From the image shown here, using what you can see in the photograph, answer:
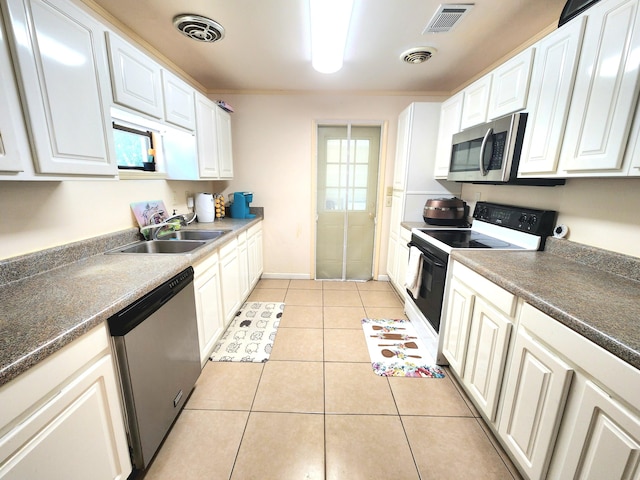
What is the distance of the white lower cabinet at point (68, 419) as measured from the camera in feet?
2.33

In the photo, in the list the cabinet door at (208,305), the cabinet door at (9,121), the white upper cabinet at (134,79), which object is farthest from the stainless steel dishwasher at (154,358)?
the white upper cabinet at (134,79)

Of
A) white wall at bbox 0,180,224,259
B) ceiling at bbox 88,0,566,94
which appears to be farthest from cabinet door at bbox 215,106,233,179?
white wall at bbox 0,180,224,259

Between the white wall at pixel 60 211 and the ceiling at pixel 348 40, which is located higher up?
the ceiling at pixel 348 40

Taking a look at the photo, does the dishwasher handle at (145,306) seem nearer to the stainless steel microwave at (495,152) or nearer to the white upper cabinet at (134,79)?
the white upper cabinet at (134,79)

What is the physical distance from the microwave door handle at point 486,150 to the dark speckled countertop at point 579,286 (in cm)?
61

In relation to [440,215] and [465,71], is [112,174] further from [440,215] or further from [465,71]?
[465,71]

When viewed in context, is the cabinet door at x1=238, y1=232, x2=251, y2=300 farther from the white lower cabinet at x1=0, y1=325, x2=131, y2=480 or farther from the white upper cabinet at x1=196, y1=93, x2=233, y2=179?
the white lower cabinet at x1=0, y1=325, x2=131, y2=480

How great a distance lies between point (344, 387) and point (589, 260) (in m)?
1.66

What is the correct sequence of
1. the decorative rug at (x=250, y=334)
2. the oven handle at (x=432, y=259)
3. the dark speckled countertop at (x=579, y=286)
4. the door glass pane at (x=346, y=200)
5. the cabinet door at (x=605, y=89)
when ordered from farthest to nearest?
the door glass pane at (x=346, y=200)
the decorative rug at (x=250, y=334)
the oven handle at (x=432, y=259)
the cabinet door at (x=605, y=89)
the dark speckled countertop at (x=579, y=286)

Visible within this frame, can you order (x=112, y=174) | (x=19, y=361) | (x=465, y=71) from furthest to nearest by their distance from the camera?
1. (x=465, y=71)
2. (x=112, y=174)
3. (x=19, y=361)

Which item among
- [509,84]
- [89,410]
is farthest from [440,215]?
[89,410]

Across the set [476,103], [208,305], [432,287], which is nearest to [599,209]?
[432,287]

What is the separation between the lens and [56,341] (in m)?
0.80

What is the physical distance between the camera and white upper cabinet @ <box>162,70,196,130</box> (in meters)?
1.86
